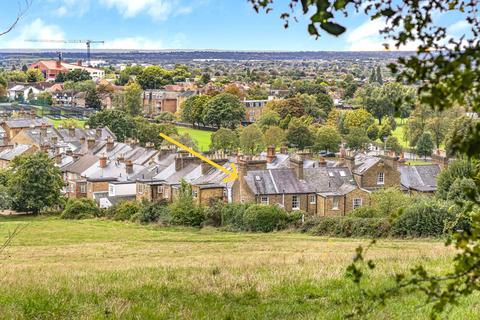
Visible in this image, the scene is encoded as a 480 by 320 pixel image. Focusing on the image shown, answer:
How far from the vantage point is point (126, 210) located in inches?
1932

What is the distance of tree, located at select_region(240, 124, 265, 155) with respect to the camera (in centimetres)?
8538

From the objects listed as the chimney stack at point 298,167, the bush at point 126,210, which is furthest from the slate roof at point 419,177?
the bush at point 126,210

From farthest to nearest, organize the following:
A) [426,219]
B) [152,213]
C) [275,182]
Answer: [152,213] < [275,182] < [426,219]

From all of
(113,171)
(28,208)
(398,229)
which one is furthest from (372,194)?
(28,208)

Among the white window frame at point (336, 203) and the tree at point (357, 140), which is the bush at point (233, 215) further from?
the tree at point (357, 140)

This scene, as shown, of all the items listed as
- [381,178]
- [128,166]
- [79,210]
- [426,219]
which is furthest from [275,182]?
[128,166]

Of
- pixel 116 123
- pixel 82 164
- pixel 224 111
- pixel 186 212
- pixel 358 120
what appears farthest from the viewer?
pixel 224 111

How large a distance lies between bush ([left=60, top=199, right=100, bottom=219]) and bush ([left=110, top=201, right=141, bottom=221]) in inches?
97.5

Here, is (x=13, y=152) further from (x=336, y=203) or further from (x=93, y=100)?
(x=93, y=100)

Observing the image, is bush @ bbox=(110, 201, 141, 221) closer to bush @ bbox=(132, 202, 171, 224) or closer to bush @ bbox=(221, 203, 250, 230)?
A: bush @ bbox=(132, 202, 171, 224)

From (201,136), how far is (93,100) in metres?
48.0

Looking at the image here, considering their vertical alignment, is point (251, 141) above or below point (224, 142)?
above

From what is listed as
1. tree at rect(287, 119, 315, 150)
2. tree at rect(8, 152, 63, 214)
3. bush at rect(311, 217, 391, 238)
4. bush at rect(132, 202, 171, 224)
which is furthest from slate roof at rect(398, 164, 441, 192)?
tree at rect(287, 119, 315, 150)

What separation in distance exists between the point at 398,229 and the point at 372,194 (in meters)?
8.49
